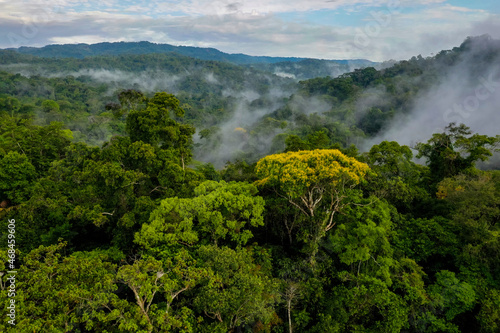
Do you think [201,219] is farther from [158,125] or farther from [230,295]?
[158,125]

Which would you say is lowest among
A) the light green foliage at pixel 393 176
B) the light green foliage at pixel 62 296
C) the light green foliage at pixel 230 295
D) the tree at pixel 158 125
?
the light green foliage at pixel 230 295

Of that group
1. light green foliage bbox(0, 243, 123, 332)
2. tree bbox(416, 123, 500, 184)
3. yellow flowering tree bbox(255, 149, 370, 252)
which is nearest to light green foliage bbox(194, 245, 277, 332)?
light green foliage bbox(0, 243, 123, 332)

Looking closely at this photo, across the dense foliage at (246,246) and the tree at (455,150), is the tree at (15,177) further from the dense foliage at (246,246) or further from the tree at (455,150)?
the tree at (455,150)

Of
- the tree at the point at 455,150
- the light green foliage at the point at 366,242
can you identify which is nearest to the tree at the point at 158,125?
the light green foliage at the point at 366,242

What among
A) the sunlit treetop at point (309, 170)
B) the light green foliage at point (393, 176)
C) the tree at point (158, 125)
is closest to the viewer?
the sunlit treetop at point (309, 170)

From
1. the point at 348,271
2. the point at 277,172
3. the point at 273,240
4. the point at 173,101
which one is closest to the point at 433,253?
the point at 348,271

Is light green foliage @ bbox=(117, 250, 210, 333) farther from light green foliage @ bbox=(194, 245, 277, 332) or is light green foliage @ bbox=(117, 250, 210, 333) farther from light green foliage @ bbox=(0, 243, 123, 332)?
light green foliage @ bbox=(194, 245, 277, 332)

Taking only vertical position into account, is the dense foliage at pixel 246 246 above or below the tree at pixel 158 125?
below

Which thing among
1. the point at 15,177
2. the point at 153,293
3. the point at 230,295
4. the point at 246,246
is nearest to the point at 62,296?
the point at 153,293

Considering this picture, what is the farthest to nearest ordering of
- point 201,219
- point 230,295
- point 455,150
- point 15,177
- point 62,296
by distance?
point 455,150 < point 15,177 < point 201,219 < point 230,295 < point 62,296
